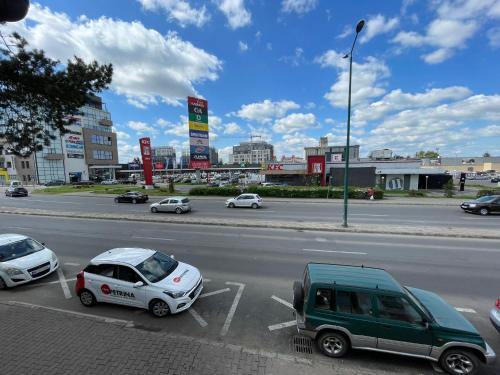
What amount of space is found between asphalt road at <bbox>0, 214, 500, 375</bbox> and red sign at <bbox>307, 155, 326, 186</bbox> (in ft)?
89.9

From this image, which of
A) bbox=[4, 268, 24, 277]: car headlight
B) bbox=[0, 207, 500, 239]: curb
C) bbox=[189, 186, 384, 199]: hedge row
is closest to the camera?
bbox=[4, 268, 24, 277]: car headlight

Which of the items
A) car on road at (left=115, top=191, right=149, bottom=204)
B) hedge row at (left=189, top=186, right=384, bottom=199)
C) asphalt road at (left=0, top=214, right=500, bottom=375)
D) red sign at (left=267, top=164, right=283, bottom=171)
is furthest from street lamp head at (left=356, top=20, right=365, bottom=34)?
red sign at (left=267, top=164, right=283, bottom=171)

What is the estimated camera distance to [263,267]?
8320 mm

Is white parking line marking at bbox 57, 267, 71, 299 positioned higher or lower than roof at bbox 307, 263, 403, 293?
lower

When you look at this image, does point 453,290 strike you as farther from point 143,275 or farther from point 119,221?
point 119,221

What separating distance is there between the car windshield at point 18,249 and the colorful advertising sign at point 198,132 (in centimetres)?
2939

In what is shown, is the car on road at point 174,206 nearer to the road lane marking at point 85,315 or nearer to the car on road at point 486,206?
the road lane marking at point 85,315

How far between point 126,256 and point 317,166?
36.2 meters

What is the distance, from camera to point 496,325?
4.56 m

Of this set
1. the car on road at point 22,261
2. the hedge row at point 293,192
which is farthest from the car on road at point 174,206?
the car on road at point 22,261

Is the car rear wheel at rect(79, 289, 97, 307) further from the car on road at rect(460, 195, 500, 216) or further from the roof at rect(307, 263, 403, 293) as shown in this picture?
the car on road at rect(460, 195, 500, 216)

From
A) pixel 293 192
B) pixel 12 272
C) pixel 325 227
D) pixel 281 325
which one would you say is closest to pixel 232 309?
pixel 281 325

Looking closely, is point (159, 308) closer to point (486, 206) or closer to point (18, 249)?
point (18, 249)

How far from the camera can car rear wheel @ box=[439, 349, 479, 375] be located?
3.81m
